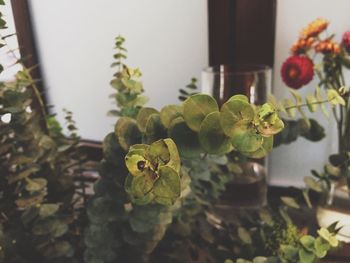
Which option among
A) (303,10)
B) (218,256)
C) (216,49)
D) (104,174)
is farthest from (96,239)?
(303,10)

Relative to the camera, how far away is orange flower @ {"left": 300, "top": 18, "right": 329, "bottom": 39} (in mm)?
665

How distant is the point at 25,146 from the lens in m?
0.48

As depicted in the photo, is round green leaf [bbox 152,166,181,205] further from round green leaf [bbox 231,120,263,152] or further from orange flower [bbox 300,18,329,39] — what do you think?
orange flower [bbox 300,18,329,39]

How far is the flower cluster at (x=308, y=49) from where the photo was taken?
67 centimetres

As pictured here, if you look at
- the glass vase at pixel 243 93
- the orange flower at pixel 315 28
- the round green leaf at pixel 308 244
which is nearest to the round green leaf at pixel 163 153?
the round green leaf at pixel 308 244

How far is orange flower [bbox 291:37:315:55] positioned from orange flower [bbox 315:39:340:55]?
16 millimetres

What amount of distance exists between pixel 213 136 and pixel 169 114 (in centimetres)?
6

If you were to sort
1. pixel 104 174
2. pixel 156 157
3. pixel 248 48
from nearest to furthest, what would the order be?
pixel 156 157, pixel 104 174, pixel 248 48

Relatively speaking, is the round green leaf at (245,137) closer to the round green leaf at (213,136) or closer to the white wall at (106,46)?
the round green leaf at (213,136)

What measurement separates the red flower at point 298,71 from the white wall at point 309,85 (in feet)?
0.31

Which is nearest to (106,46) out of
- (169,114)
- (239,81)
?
(239,81)

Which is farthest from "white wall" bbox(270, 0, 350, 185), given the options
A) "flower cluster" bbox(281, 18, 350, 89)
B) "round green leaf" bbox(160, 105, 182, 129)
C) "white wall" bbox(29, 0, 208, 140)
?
"round green leaf" bbox(160, 105, 182, 129)

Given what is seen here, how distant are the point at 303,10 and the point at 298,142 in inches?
11.3

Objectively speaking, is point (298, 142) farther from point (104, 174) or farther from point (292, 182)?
point (104, 174)
